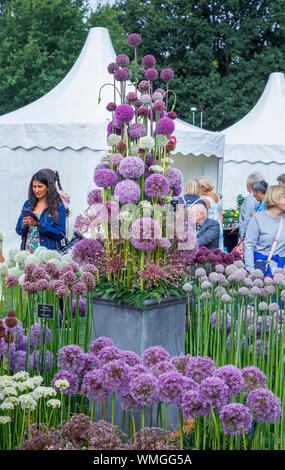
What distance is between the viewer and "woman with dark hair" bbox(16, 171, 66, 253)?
504cm

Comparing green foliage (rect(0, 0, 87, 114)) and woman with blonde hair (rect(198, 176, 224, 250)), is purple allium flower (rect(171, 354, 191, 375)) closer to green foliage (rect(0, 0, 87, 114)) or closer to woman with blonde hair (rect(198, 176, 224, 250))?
woman with blonde hair (rect(198, 176, 224, 250))

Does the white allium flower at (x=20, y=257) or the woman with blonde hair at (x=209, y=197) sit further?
the woman with blonde hair at (x=209, y=197)

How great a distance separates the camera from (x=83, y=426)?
2084 mm

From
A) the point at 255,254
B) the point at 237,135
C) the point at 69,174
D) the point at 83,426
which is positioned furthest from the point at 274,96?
the point at 83,426

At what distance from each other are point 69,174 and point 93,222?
6.14m

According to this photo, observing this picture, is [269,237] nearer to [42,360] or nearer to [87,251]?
[87,251]

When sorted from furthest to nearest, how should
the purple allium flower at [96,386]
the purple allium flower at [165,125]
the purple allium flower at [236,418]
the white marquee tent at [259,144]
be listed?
1. the white marquee tent at [259,144]
2. the purple allium flower at [165,125]
3. the purple allium flower at [96,386]
4. the purple allium flower at [236,418]

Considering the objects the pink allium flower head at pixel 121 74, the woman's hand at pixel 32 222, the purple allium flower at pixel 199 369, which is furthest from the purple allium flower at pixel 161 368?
the woman's hand at pixel 32 222

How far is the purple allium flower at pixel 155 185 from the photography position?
285cm

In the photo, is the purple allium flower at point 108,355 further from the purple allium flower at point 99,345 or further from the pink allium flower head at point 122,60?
the pink allium flower head at point 122,60

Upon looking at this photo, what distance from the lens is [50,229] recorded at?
5.01 metres

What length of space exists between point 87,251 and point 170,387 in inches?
43.8

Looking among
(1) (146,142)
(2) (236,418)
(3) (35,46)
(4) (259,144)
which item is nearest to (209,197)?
(1) (146,142)

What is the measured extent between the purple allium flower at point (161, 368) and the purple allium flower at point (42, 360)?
788 millimetres
